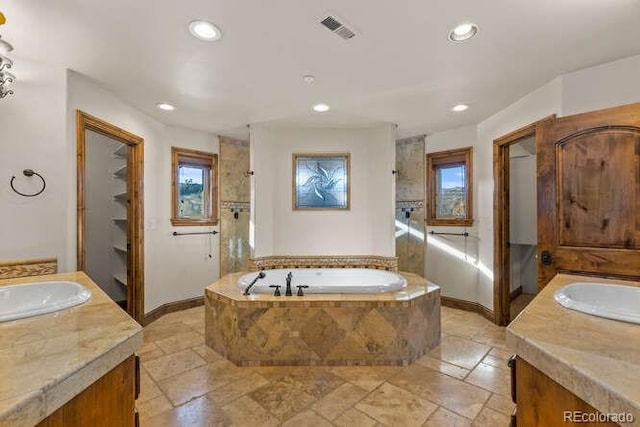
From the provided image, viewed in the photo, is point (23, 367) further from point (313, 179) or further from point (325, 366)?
point (313, 179)

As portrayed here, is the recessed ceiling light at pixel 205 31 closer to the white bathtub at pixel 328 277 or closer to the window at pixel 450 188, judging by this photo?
the white bathtub at pixel 328 277

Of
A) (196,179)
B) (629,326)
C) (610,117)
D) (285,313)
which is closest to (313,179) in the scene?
(196,179)

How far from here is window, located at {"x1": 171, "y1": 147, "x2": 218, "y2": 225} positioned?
3699 millimetres

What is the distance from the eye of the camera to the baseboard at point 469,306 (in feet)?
11.1

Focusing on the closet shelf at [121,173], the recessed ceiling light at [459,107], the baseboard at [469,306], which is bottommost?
the baseboard at [469,306]

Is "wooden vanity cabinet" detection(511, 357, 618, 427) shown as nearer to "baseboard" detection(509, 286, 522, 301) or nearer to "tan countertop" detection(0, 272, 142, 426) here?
"tan countertop" detection(0, 272, 142, 426)

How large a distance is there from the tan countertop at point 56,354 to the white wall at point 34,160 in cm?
129

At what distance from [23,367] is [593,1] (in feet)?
9.02

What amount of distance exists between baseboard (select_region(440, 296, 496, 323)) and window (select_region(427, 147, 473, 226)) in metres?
1.01

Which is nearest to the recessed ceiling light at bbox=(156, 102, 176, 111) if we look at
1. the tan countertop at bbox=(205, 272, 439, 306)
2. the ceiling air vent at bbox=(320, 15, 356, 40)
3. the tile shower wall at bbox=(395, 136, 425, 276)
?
the tan countertop at bbox=(205, 272, 439, 306)

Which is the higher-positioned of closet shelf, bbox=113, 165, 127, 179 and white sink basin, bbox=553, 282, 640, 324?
closet shelf, bbox=113, 165, 127, 179

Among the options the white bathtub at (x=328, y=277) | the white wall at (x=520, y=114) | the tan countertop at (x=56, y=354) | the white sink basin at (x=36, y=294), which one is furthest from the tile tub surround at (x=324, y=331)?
the white wall at (x=520, y=114)

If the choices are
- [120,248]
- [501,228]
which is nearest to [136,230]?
[120,248]

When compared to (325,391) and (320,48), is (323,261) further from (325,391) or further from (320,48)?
(320,48)
